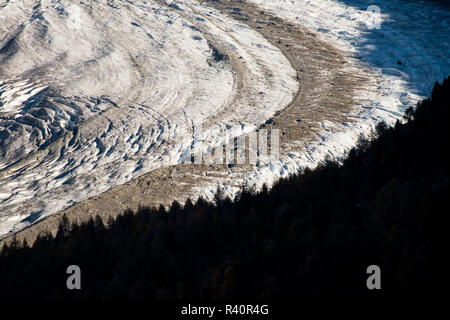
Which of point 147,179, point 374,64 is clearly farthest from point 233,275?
point 374,64

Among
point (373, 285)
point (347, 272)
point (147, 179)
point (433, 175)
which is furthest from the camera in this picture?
Answer: point (147, 179)

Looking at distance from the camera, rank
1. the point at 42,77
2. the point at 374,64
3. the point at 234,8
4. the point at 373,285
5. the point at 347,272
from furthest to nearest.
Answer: the point at 234,8
the point at 374,64
the point at 42,77
the point at 347,272
the point at 373,285

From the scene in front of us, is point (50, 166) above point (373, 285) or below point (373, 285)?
below

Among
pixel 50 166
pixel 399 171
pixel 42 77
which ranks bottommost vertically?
pixel 50 166

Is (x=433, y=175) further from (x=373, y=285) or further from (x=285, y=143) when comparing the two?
(x=285, y=143)

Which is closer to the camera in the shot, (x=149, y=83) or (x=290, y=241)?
(x=290, y=241)

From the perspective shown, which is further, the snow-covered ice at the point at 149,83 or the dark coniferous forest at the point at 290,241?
the snow-covered ice at the point at 149,83

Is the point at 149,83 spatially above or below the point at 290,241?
below

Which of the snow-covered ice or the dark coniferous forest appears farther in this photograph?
the snow-covered ice
